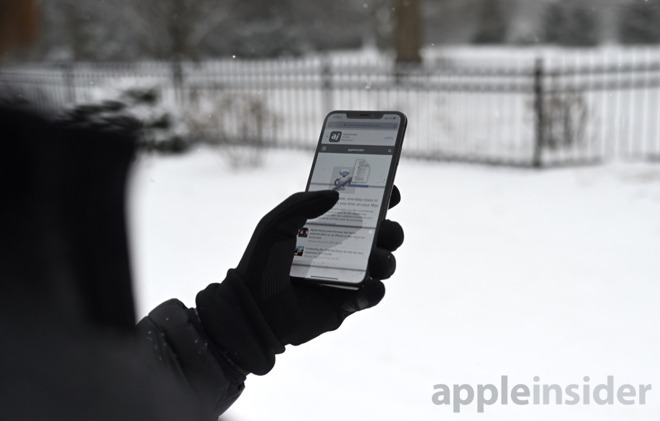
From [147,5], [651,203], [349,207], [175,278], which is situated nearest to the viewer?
[349,207]

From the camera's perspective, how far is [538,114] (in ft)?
22.9

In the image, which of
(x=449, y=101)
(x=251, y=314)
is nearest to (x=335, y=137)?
(x=251, y=314)

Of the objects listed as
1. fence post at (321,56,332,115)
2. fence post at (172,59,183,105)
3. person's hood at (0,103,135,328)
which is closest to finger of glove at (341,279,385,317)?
person's hood at (0,103,135,328)

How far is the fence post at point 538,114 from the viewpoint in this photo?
669 cm

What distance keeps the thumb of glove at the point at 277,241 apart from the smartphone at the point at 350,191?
5.0 inches

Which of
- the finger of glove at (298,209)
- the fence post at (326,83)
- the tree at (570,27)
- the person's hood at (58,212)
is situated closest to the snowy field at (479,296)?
the person's hood at (58,212)

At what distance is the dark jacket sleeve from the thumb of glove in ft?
0.43

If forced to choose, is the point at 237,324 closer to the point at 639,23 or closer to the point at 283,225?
the point at 283,225

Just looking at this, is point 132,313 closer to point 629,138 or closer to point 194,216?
point 194,216

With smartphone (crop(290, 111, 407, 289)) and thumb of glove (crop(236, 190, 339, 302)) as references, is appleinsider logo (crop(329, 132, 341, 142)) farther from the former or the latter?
thumb of glove (crop(236, 190, 339, 302))

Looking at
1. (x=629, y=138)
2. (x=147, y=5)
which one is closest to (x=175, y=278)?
(x=147, y=5)

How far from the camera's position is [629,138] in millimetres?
6508

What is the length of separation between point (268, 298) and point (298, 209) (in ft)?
0.61

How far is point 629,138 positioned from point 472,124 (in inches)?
77.4
